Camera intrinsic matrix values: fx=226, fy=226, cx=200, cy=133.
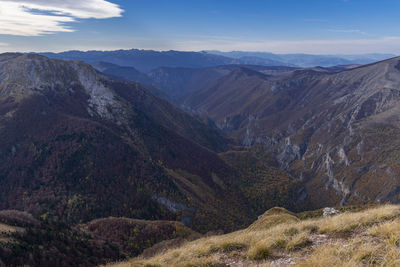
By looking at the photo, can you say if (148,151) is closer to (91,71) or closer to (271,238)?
(91,71)

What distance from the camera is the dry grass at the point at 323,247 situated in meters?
10.1

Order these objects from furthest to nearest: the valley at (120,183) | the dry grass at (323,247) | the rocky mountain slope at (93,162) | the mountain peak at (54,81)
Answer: the mountain peak at (54,81) < the rocky mountain slope at (93,162) < the valley at (120,183) < the dry grass at (323,247)

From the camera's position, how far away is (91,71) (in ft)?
646

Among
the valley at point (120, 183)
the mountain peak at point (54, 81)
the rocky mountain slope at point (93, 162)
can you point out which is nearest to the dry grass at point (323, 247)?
the valley at point (120, 183)

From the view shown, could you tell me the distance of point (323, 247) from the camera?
1226 centimetres

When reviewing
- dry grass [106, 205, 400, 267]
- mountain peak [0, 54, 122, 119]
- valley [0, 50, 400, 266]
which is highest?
mountain peak [0, 54, 122, 119]

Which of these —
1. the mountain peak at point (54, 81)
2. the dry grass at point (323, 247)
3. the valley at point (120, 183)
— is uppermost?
the mountain peak at point (54, 81)

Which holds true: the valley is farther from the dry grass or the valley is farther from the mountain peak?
the mountain peak

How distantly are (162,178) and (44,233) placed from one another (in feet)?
317

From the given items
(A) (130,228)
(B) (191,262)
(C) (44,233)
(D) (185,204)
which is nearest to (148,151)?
(D) (185,204)

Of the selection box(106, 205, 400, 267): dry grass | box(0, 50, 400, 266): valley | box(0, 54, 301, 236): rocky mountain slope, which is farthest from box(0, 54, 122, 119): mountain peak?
box(106, 205, 400, 267): dry grass

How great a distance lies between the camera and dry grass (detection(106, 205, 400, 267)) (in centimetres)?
1014

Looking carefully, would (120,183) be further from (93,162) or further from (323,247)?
(323,247)

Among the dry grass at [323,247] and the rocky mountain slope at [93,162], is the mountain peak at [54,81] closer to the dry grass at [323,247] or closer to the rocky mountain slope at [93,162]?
the rocky mountain slope at [93,162]
